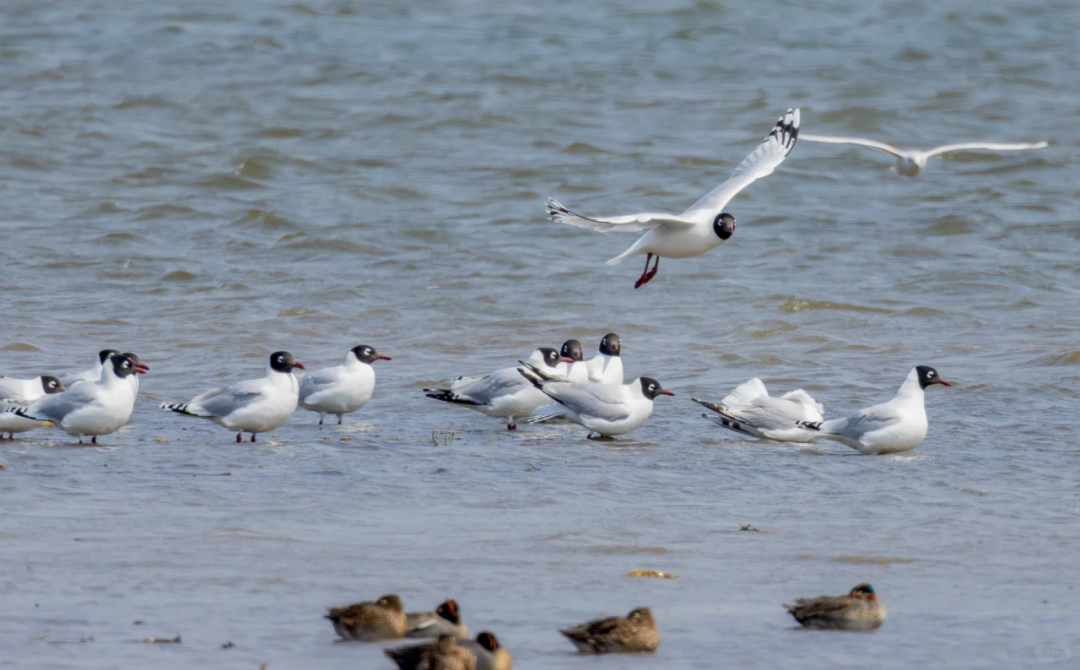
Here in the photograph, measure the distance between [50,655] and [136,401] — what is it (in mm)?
5900

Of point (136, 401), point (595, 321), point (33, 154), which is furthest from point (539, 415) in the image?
point (33, 154)

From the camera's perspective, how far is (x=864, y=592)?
5359mm

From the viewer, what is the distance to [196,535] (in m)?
6.54

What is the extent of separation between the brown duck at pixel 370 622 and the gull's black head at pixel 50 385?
520 cm

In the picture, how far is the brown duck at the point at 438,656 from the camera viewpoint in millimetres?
4680

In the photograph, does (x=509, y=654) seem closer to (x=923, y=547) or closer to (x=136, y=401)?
(x=923, y=547)

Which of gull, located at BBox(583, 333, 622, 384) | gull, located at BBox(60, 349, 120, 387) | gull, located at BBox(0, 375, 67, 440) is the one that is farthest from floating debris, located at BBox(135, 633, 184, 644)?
gull, located at BBox(583, 333, 622, 384)

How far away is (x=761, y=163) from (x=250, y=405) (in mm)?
5006

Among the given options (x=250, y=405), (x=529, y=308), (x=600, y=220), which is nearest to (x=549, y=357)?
(x=600, y=220)

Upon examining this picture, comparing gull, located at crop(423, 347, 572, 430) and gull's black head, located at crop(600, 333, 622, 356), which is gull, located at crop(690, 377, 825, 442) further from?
gull's black head, located at crop(600, 333, 622, 356)

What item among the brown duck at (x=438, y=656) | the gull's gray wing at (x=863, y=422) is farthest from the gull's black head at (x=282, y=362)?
the brown duck at (x=438, y=656)

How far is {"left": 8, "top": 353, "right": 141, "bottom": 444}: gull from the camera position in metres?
9.01

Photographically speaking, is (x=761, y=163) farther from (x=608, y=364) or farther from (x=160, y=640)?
(x=160, y=640)

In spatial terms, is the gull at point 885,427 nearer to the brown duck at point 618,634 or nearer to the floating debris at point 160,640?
the brown duck at point 618,634
